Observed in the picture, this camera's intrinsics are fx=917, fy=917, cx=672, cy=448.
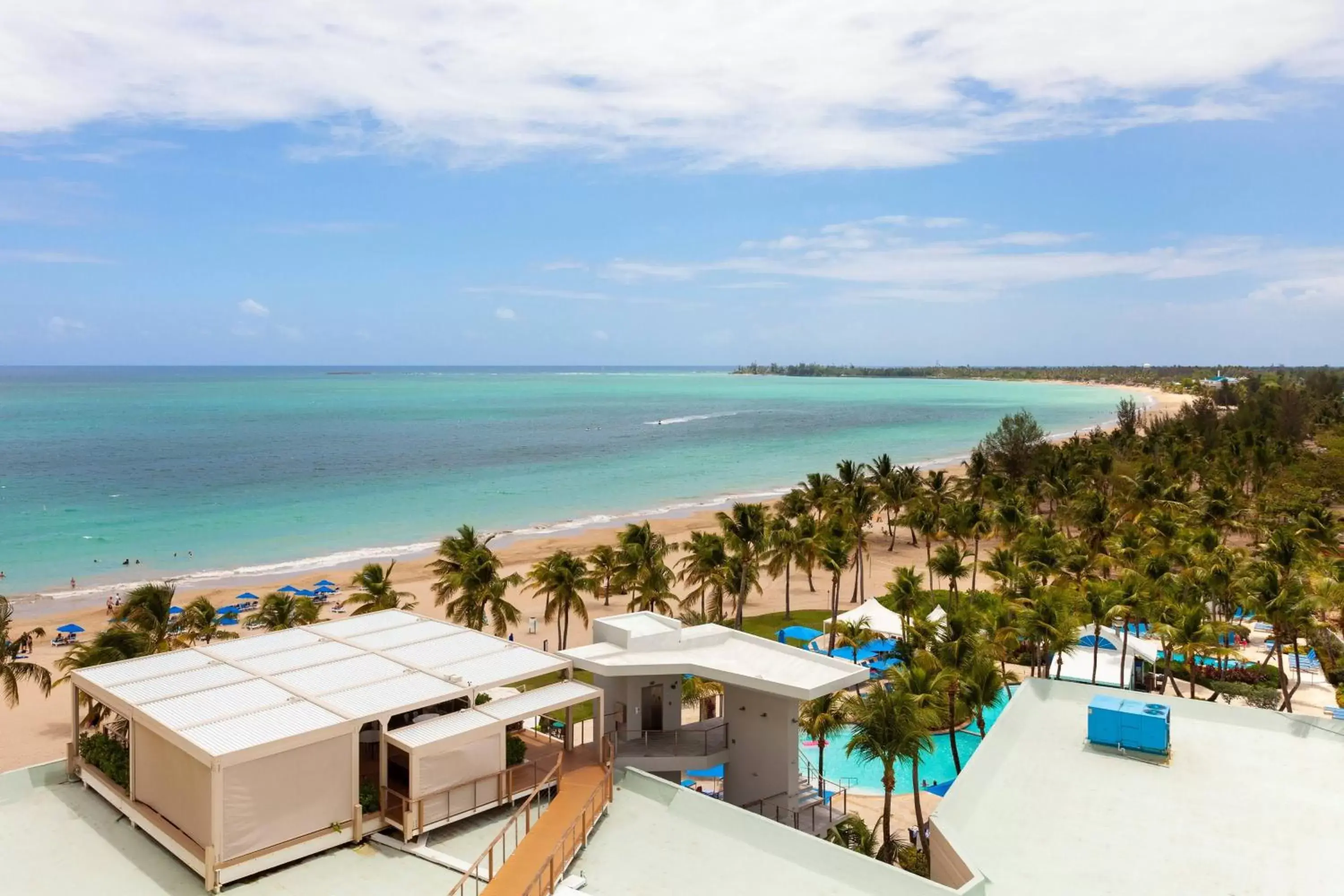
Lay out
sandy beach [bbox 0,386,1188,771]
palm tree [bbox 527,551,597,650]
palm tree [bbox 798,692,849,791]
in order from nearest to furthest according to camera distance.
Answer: palm tree [bbox 798,692,849,791]
sandy beach [bbox 0,386,1188,771]
palm tree [bbox 527,551,597,650]

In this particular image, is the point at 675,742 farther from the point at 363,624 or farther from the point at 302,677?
the point at 302,677

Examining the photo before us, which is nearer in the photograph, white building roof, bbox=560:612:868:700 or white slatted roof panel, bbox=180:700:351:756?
white slatted roof panel, bbox=180:700:351:756

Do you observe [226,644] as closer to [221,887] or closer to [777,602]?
[221,887]

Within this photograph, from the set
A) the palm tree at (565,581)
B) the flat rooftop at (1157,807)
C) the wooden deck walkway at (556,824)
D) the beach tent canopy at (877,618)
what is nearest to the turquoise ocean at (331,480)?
the palm tree at (565,581)

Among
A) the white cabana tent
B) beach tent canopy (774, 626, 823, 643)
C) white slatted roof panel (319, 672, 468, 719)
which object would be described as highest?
white slatted roof panel (319, 672, 468, 719)

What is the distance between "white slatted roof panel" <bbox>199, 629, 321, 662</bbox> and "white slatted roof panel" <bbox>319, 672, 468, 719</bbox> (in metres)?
3.61

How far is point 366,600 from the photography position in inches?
1378

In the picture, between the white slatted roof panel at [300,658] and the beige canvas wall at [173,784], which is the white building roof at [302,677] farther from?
the beige canvas wall at [173,784]

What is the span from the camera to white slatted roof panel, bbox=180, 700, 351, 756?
541 inches

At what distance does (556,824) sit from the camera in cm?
1533

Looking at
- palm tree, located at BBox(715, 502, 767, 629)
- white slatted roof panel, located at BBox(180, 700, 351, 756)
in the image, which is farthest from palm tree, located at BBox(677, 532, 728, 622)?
white slatted roof panel, located at BBox(180, 700, 351, 756)

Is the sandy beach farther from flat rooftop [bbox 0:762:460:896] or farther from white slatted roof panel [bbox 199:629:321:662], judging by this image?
flat rooftop [bbox 0:762:460:896]

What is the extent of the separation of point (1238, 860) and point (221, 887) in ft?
54.6

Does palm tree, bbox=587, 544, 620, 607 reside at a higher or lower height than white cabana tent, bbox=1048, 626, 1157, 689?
higher
